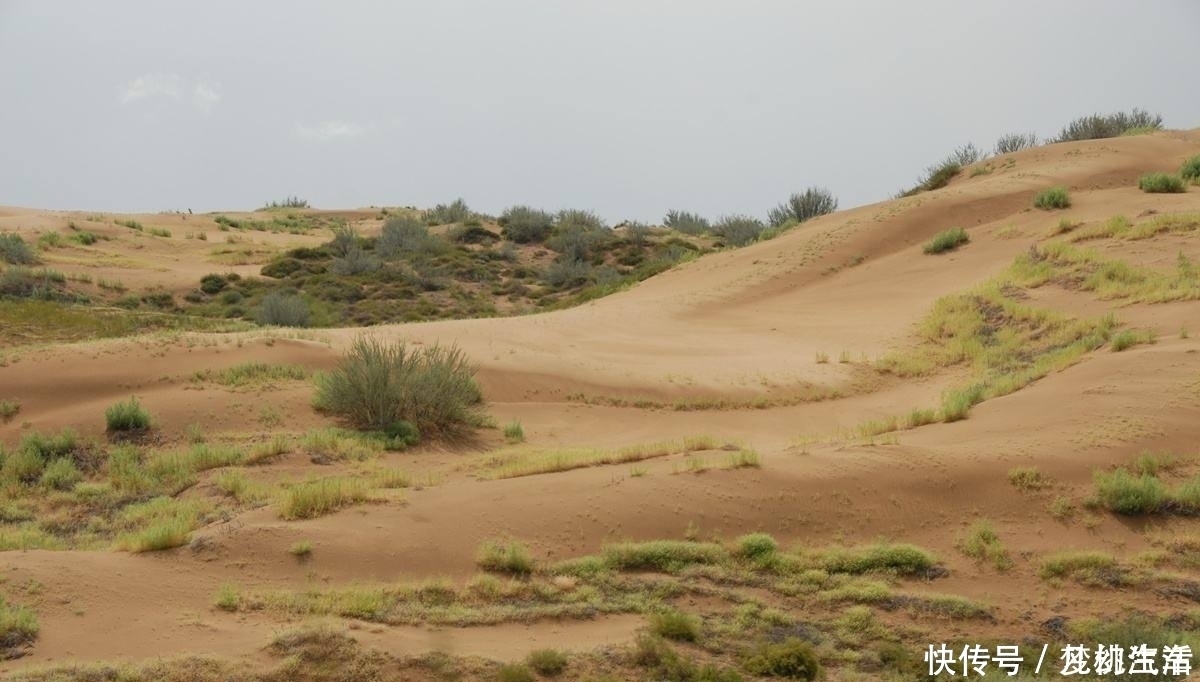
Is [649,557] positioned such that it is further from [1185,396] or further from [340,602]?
[1185,396]

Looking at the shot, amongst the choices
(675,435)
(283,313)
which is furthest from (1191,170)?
(283,313)

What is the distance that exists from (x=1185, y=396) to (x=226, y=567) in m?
8.78

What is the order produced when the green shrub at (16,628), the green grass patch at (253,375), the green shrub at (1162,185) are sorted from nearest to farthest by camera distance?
the green shrub at (16,628), the green grass patch at (253,375), the green shrub at (1162,185)

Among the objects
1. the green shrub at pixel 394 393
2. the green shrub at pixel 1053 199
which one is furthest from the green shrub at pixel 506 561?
the green shrub at pixel 1053 199

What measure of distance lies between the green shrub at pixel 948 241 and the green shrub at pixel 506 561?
1625cm

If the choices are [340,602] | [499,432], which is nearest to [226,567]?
[340,602]

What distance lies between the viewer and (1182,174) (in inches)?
883

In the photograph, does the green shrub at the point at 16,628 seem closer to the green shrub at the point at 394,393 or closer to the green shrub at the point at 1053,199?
the green shrub at the point at 394,393

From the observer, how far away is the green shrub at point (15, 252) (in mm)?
26875

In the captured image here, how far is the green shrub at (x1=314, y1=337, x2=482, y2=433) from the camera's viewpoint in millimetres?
12102

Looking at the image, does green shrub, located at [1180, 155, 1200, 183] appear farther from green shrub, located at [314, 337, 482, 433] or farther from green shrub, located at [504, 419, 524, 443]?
green shrub, located at [314, 337, 482, 433]

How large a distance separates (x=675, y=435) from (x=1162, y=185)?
14.7m

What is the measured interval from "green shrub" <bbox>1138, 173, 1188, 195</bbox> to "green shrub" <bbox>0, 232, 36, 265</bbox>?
26.6m

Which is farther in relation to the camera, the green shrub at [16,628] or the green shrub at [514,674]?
the green shrub at [16,628]
